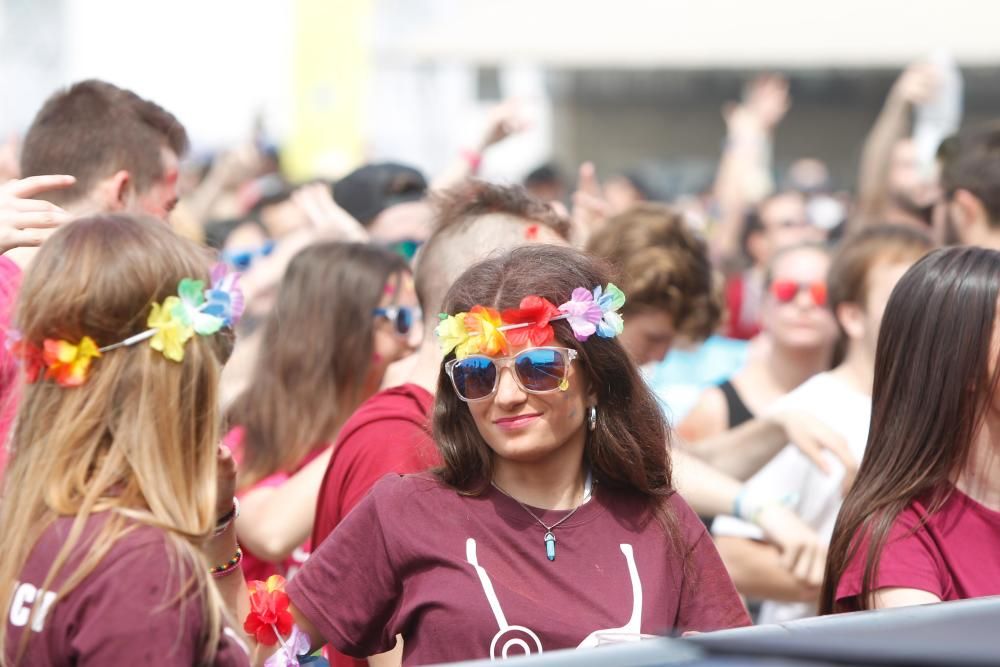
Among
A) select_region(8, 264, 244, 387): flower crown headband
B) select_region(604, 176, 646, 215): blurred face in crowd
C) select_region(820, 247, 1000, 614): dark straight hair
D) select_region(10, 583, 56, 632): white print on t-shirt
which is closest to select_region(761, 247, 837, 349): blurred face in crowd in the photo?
select_region(820, 247, 1000, 614): dark straight hair

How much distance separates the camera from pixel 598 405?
294 cm

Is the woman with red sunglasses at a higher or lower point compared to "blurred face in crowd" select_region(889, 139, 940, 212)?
lower

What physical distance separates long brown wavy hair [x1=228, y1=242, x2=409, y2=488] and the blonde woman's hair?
1.89 m

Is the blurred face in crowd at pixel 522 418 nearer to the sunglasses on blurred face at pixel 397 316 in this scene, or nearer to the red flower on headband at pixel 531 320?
the red flower on headband at pixel 531 320

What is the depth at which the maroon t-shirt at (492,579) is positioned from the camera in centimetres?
265

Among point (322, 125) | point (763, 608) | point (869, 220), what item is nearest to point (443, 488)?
point (763, 608)

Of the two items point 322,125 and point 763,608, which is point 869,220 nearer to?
point 763,608

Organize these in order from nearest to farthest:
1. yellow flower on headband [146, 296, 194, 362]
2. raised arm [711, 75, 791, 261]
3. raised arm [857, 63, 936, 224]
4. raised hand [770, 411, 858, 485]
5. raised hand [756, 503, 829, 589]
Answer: yellow flower on headband [146, 296, 194, 362]
raised hand [756, 503, 829, 589]
raised hand [770, 411, 858, 485]
raised arm [857, 63, 936, 224]
raised arm [711, 75, 791, 261]

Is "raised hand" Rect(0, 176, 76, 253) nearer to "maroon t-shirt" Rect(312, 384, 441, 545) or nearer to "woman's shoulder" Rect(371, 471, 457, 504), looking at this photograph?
"maroon t-shirt" Rect(312, 384, 441, 545)

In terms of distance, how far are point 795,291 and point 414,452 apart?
2.84 m

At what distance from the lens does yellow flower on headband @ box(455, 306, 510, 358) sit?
2.77m

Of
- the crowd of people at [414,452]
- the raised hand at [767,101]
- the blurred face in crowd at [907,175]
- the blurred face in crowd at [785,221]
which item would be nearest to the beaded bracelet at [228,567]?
the crowd of people at [414,452]

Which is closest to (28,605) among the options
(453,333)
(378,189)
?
→ (453,333)

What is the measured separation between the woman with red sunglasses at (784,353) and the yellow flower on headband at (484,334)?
8.45 feet
